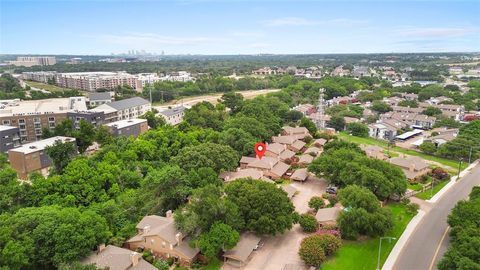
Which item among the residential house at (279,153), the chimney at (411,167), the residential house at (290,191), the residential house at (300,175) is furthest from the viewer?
the residential house at (279,153)

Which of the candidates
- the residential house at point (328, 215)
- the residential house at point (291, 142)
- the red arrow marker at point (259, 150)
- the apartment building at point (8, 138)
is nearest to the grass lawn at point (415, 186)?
the residential house at point (328, 215)

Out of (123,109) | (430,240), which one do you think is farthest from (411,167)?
(123,109)

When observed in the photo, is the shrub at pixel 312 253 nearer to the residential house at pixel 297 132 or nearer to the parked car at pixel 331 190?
the parked car at pixel 331 190

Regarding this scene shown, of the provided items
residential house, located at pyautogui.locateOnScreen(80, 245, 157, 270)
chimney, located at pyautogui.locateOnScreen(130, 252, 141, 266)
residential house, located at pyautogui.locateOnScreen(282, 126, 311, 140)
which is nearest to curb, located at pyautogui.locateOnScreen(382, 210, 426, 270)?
residential house, located at pyautogui.locateOnScreen(80, 245, 157, 270)

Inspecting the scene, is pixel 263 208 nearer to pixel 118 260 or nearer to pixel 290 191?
pixel 290 191

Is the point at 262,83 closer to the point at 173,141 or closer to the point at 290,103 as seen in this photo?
the point at 290,103

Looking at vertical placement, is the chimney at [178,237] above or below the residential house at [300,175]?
above
